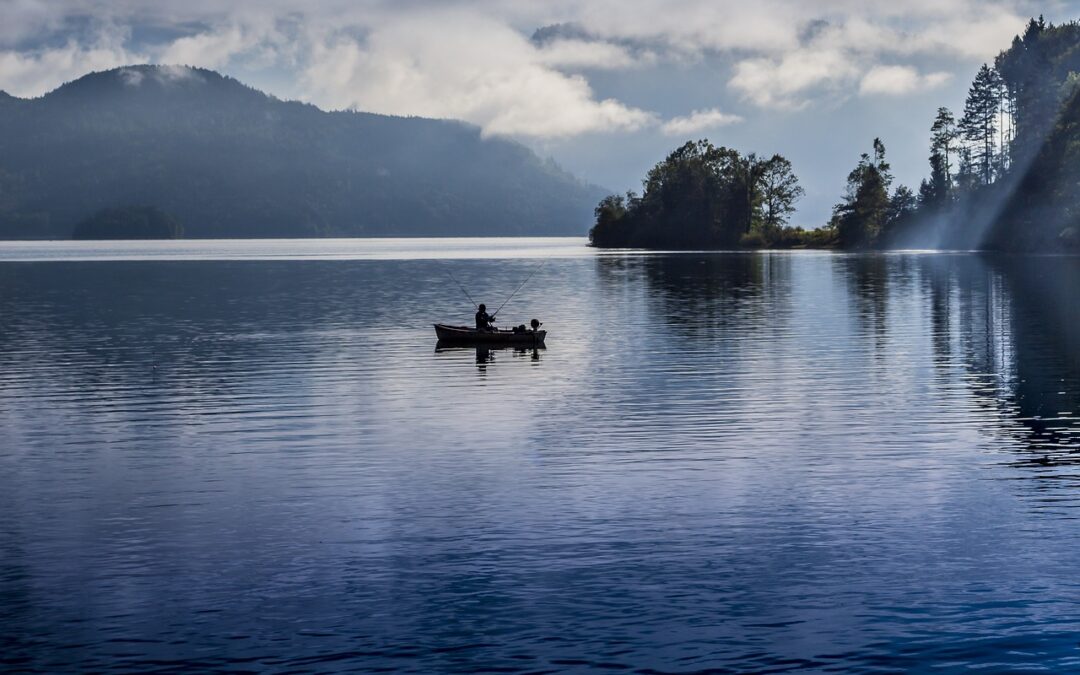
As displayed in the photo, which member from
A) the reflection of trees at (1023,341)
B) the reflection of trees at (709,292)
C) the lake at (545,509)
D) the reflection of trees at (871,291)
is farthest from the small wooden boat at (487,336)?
the reflection of trees at (1023,341)

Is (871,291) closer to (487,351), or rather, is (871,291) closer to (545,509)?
(487,351)

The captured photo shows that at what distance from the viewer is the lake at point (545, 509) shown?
20516 millimetres

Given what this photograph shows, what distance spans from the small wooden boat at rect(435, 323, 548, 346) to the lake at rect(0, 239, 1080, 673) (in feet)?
6.89

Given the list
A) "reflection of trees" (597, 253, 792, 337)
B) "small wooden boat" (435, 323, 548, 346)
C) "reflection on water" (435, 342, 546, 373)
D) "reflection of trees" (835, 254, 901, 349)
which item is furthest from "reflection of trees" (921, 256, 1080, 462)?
"small wooden boat" (435, 323, 548, 346)

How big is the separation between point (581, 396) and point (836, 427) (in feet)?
38.1

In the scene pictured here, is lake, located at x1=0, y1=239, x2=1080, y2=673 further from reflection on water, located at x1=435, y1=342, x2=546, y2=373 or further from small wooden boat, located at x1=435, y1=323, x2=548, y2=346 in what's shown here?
small wooden boat, located at x1=435, y1=323, x2=548, y2=346

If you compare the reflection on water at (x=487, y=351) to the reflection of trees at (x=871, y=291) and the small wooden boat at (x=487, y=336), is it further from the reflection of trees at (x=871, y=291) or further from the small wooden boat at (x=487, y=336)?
the reflection of trees at (x=871, y=291)

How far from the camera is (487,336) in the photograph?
7056 cm

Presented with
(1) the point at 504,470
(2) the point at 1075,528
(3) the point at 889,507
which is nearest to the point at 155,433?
(1) the point at 504,470

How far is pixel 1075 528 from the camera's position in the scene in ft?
87.8

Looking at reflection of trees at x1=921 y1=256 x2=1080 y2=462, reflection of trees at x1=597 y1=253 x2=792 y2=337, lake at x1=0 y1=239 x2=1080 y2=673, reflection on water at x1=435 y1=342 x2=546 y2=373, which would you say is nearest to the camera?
lake at x1=0 y1=239 x2=1080 y2=673

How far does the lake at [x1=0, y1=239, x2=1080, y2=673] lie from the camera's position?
20516 mm

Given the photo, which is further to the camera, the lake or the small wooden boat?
the small wooden boat

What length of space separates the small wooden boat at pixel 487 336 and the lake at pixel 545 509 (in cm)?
210
